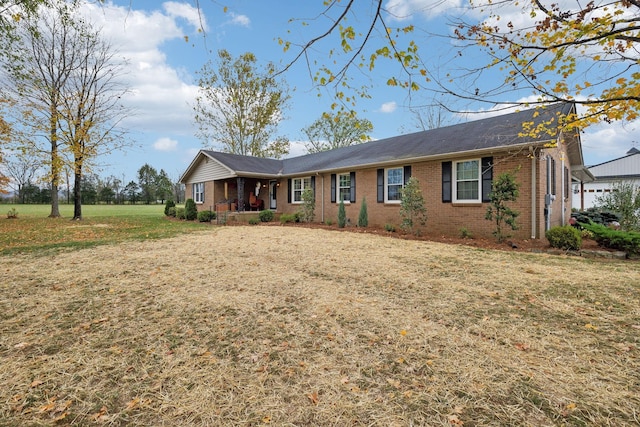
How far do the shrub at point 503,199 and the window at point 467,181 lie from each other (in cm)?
116

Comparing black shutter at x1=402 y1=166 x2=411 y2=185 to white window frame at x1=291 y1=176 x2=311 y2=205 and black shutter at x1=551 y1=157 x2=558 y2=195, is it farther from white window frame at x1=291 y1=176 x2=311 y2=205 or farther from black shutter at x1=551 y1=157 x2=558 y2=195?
white window frame at x1=291 y1=176 x2=311 y2=205

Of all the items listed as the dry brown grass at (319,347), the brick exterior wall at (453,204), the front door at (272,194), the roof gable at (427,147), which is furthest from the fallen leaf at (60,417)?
the front door at (272,194)

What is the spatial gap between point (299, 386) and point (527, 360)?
1966 millimetres

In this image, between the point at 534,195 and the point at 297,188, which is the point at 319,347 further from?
the point at 297,188

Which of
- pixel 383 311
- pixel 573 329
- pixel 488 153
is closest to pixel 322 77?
pixel 383 311

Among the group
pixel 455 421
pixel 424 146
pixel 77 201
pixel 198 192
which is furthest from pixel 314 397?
pixel 198 192

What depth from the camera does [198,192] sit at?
69.0 feet

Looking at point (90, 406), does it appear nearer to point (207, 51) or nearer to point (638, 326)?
point (207, 51)

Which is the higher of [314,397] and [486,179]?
[486,179]

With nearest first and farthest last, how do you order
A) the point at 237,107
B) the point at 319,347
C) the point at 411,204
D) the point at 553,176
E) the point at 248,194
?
1. the point at 319,347
2. the point at 411,204
3. the point at 553,176
4. the point at 248,194
5. the point at 237,107

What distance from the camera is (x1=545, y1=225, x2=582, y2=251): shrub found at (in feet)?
25.2

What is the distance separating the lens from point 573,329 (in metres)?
3.14

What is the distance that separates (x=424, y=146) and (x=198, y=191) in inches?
621

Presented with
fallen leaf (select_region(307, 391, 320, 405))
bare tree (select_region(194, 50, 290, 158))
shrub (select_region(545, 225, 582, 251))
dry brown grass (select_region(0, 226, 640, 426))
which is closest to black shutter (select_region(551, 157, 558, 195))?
shrub (select_region(545, 225, 582, 251))
